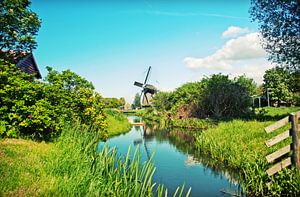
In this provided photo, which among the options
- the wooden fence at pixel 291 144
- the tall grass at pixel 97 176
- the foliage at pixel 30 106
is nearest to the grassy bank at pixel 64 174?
the tall grass at pixel 97 176

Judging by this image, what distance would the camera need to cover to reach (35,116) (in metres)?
8.39

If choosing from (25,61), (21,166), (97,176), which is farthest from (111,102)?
(97,176)

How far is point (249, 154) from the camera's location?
8.45 meters

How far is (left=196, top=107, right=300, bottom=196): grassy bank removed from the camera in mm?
5738

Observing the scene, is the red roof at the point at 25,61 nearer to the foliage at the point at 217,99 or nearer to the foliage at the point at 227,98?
the foliage at the point at 217,99

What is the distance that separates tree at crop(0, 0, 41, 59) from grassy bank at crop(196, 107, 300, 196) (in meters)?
10.2

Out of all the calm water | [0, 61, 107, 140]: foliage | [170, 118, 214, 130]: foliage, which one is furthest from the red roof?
Result: [170, 118, 214, 130]: foliage

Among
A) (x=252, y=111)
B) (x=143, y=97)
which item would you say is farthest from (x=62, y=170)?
(x=143, y=97)

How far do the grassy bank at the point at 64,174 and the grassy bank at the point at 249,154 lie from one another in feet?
8.45

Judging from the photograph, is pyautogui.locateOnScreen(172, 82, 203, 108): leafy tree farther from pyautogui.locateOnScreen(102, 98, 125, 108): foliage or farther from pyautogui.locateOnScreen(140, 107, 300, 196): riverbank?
pyautogui.locateOnScreen(140, 107, 300, 196): riverbank

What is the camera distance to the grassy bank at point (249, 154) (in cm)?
574

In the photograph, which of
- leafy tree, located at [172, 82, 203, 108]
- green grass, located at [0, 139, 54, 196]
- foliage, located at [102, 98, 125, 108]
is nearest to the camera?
green grass, located at [0, 139, 54, 196]

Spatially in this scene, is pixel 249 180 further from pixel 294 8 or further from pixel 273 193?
pixel 294 8

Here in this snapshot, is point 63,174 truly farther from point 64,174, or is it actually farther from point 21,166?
point 21,166
